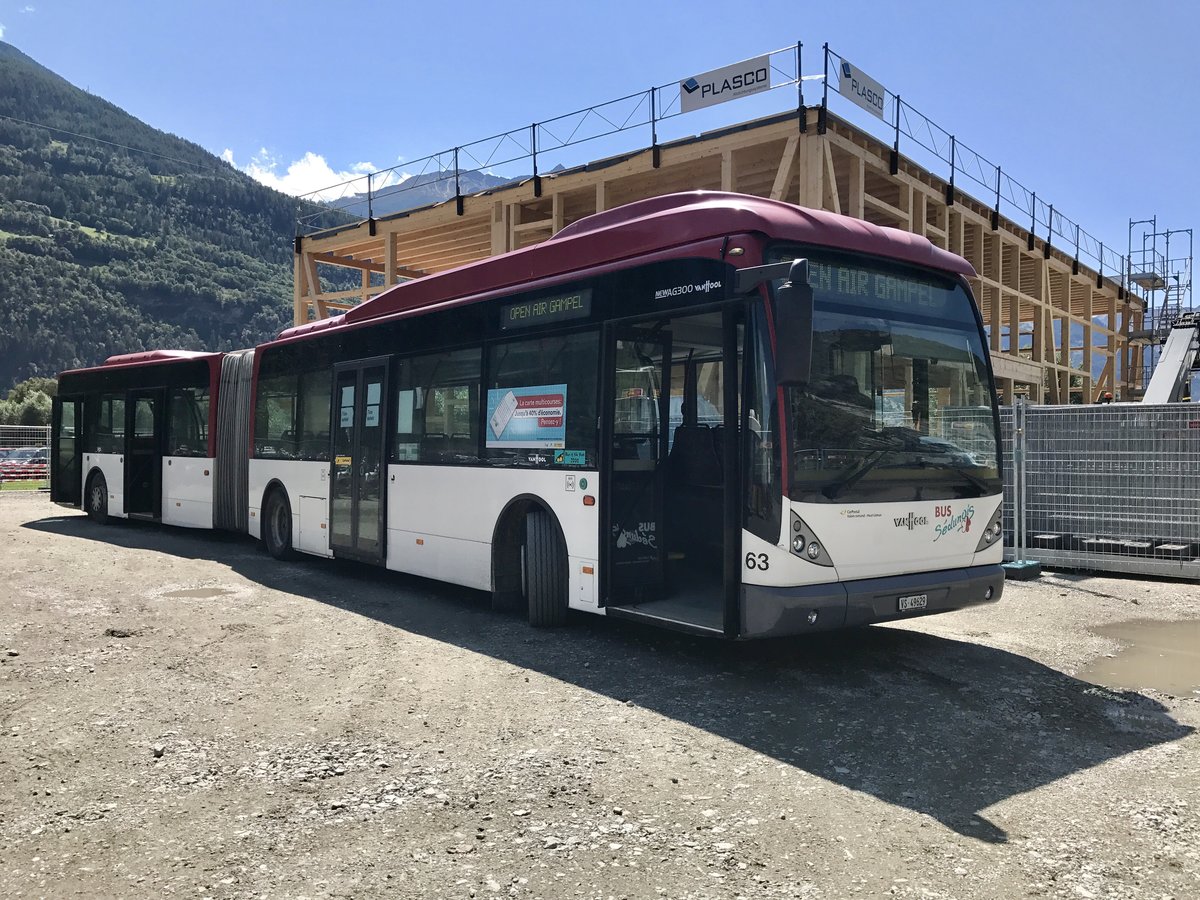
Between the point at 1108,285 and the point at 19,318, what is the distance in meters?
118

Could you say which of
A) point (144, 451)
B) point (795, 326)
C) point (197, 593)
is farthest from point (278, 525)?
point (795, 326)

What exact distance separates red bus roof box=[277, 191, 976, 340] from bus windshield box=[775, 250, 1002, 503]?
0.14 m

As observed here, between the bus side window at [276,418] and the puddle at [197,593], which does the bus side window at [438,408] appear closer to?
the puddle at [197,593]

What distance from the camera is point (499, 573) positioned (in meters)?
8.26

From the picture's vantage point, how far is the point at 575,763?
459cm

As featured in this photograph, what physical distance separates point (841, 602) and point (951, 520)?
118 cm

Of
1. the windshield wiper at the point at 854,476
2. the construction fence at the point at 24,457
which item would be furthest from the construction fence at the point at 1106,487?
the construction fence at the point at 24,457

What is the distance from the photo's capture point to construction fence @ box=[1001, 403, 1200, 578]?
10.5m

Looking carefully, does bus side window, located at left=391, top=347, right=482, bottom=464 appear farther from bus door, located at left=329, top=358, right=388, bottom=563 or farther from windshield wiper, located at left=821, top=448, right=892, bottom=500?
windshield wiper, located at left=821, top=448, right=892, bottom=500

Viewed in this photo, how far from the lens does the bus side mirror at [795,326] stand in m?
5.32

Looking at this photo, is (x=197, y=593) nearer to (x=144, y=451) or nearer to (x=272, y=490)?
(x=272, y=490)

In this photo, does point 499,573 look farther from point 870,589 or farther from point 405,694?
point 870,589

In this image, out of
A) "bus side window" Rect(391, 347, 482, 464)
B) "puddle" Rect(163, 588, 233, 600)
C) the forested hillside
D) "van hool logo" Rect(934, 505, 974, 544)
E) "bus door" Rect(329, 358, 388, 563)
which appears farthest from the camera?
the forested hillside

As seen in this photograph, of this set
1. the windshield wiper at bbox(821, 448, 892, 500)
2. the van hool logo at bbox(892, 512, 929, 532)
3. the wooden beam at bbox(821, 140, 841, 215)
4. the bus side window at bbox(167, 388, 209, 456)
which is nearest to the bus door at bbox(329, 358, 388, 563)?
the bus side window at bbox(167, 388, 209, 456)
